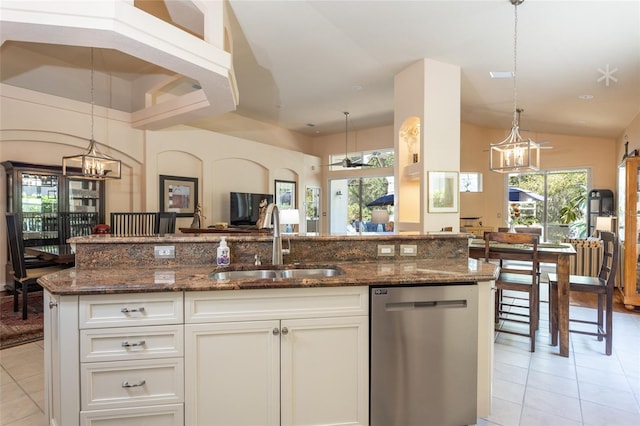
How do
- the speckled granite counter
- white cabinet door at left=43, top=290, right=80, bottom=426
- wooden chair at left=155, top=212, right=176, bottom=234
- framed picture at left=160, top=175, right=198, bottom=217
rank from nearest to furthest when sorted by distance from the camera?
white cabinet door at left=43, top=290, right=80, bottom=426 → the speckled granite counter → wooden chair at left=155, top=212, right=176, bottom=234 → framed picture at left=160, top=175, right=198, bottom=217

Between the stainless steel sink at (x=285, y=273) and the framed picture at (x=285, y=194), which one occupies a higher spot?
the framed picture at (x=285, y=194)

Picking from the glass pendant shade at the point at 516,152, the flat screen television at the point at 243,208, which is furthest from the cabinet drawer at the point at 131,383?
the flat screen television at the point at 243,208

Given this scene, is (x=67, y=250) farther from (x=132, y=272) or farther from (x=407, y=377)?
(x=407, y=377)

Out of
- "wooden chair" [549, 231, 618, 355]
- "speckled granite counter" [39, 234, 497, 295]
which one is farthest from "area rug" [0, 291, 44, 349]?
"wooden chair" [549, 231, 618, 355]

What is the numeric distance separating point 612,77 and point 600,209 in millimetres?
3556

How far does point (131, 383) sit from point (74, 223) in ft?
15.4

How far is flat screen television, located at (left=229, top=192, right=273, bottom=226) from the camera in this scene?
7246 millimetres

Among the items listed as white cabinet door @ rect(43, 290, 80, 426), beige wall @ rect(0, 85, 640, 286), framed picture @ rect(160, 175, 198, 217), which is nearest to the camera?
white cabinet door @ rect(43, 290, 80, 426)

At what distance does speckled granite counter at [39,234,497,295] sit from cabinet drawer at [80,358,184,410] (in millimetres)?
370

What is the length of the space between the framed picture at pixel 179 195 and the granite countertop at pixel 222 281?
15.0 ft

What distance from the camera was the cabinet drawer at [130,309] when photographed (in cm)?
162

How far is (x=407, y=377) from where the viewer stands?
185 centimetres

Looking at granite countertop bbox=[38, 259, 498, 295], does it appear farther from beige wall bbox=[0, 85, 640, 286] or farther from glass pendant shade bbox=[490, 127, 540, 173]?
beige wall bbox=[0, 85, 640, 286]

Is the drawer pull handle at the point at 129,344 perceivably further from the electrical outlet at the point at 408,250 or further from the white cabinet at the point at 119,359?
the electrical outlet at the point at 408,250
